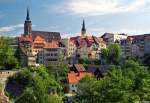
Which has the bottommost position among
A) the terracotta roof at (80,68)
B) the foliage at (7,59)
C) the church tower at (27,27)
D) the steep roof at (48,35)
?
the terracotta roof at (80,68)

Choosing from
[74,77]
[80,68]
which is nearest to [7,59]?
[74,77]

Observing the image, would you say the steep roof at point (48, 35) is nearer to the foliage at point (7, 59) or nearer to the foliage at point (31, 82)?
the foliage at point (7, 59)

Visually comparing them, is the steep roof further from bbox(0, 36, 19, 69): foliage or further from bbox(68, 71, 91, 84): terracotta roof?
bbox(68, 71, 91, 84): terracotta roof

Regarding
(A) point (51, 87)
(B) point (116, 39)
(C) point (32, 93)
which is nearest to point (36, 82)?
(A) point (51, 87)

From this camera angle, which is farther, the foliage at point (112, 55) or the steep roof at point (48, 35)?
the steep roof at point (48, 35)

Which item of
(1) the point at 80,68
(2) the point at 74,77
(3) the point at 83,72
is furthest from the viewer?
(1) the point at 80,68

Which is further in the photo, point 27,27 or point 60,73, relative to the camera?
point 27,27

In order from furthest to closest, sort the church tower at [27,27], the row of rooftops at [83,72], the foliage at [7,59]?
1. the church tower at [27,27]
2. the row of rooftops at [83,72]
3. the foliage at [7,59]

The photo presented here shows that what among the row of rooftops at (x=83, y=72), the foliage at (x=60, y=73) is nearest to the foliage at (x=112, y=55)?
the row of rooftops at (x=83, y=72)

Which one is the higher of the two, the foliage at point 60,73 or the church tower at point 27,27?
the church tower at point 27,27

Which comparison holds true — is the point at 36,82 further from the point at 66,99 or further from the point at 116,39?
the point at 116,39

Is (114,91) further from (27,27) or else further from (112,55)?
(27,27)

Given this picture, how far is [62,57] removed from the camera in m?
115

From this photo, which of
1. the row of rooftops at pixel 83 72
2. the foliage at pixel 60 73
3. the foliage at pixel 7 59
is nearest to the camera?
the foliage at pixel 60 73
